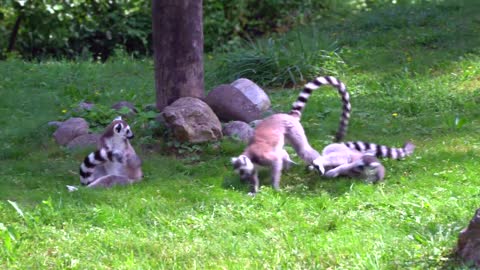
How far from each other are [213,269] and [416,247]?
4.22 ft

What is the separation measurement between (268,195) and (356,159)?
1034 millimetres

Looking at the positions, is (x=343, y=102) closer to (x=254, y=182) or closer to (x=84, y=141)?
(x=254, y=182)

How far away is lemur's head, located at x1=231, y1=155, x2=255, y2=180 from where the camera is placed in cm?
644

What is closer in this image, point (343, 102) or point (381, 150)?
point (381, 150)

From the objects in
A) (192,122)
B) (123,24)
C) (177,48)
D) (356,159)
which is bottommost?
(123,24)

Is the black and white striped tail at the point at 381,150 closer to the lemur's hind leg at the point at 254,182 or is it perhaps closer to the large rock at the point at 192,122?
the lemur's hind leg at the point at 254,182

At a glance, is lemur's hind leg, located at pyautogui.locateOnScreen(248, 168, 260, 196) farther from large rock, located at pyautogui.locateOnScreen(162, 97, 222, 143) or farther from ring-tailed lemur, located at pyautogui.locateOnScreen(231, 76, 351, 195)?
large rock, located at pyautogui.locateOnScreen(162, 97, 222, 143)

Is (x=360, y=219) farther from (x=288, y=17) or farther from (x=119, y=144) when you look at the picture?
(x=288, y=17)

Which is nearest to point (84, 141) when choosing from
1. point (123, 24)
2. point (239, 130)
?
point (239, 130)

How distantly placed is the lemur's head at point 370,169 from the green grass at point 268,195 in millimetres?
92

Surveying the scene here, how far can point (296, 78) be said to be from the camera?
10.4 metres

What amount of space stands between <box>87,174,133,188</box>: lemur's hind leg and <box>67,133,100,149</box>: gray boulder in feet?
3.24

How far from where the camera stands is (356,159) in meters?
6.89

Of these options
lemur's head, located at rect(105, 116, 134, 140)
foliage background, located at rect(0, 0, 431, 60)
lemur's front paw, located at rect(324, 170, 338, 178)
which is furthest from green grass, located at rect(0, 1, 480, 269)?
foliage background, located at rect(0, 0, 431, 60)
